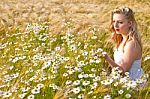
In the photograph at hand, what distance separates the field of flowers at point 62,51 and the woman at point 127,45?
129mm

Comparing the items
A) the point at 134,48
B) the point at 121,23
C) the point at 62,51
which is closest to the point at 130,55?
the point at 134,48

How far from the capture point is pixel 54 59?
10.8 feet

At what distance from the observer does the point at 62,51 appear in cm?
371

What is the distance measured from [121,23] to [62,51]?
0.48 meters

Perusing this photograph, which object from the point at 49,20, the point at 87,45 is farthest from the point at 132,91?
the point at 49,20

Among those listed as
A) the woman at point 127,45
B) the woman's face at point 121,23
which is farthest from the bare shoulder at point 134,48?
the woman's face at point 121,23

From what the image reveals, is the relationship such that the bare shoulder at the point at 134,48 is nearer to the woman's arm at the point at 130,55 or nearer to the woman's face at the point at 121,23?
the woman's arm at the point at 130,55

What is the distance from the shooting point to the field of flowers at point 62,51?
2893 mm

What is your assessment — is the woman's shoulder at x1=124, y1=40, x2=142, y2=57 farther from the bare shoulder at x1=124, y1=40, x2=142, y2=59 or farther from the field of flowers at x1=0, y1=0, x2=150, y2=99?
the field of flowers at x1=0, y1=0, x2=150, y2=99

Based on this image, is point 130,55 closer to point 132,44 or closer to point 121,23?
point 132,44

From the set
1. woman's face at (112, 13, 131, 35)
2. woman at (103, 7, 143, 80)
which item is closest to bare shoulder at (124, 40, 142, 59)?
woman at (103, 7, 143, 80)

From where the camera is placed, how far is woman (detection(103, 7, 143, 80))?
3416 millimetres

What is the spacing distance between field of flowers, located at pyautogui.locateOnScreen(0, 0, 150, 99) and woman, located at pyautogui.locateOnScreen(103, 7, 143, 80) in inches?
5.1

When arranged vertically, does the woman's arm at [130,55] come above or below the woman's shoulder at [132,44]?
below
